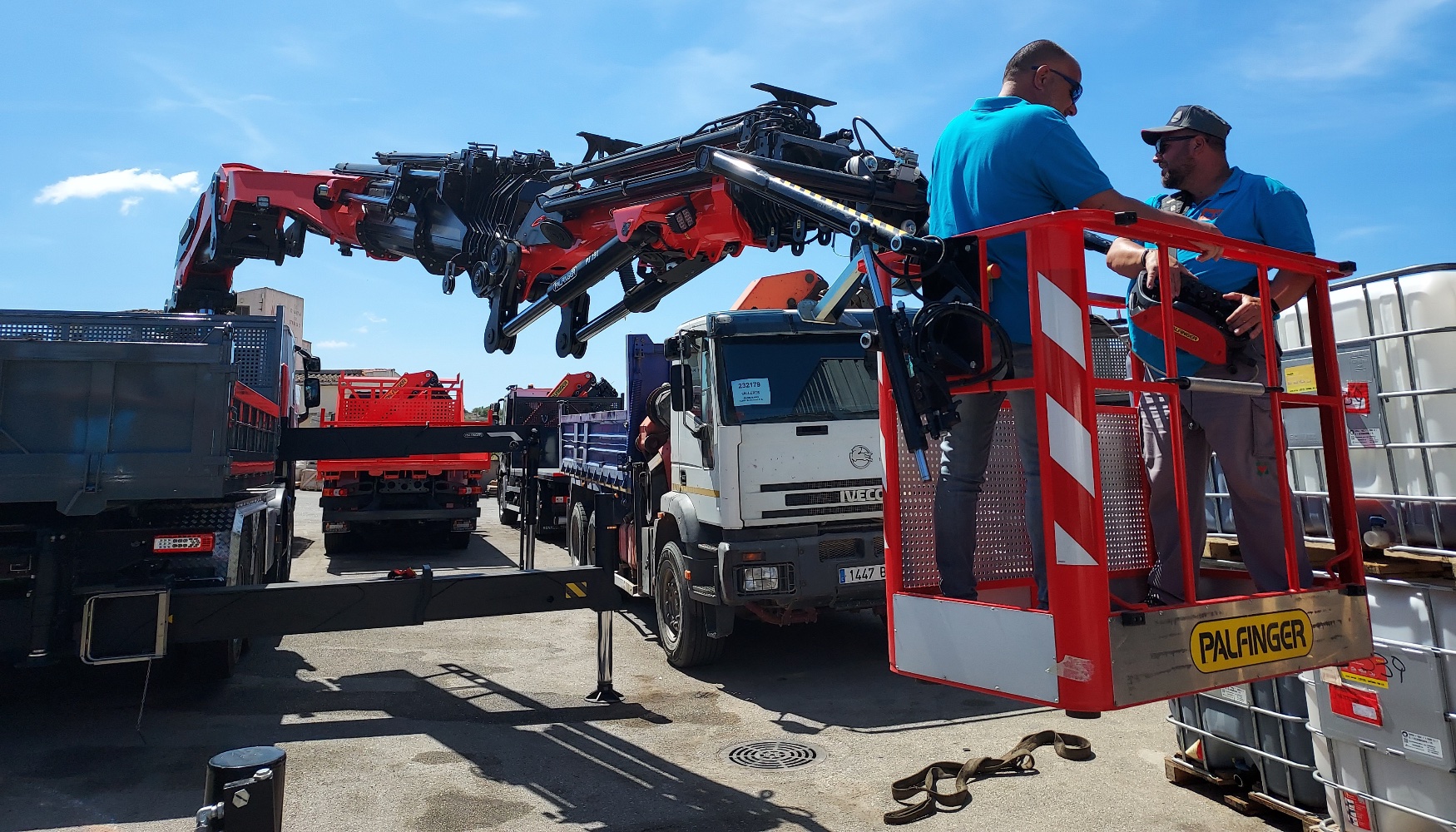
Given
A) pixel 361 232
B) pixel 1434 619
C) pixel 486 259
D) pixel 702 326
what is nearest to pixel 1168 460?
pixel 1434 619

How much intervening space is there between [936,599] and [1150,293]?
112cm

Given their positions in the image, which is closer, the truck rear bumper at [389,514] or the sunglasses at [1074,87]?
the sunglasses at [1074,87]

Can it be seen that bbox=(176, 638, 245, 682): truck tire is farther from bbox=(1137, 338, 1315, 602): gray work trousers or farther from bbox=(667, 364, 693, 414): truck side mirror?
bbox=(1137, 338, 1315, 602): gray work trousers

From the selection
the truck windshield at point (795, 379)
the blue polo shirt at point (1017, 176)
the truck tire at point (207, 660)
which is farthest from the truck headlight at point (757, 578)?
the blue polo shirt at point (1017, 176)

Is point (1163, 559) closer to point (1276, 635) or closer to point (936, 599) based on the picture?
point (1276, 635)

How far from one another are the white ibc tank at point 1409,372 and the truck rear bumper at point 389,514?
12.9 meters

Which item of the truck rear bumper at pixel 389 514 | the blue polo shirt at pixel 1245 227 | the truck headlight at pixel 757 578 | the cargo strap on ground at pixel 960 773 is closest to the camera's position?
the blue polo shirt at pixel 1245 227

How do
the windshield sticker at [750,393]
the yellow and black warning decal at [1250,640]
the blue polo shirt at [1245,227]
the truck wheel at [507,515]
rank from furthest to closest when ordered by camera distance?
the truck wheel at [507,515] < the windshield sticker at [750,393] < the blue polo shirt at [1245,227] < the yellow and black warning decal at [1250,640]

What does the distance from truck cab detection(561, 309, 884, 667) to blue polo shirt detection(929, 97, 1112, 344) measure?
3596mm

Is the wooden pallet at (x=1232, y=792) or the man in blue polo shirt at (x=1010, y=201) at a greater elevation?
the man in blue polo shirt at (x=1010, y=201)

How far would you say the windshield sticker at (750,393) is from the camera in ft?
21.5

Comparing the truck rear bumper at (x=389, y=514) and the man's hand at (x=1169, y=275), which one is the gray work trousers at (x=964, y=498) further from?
the truck rear bumper at (x=389, y=514)

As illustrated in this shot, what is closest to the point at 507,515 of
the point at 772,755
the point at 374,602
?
the point at 374,602

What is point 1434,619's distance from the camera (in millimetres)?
3234
